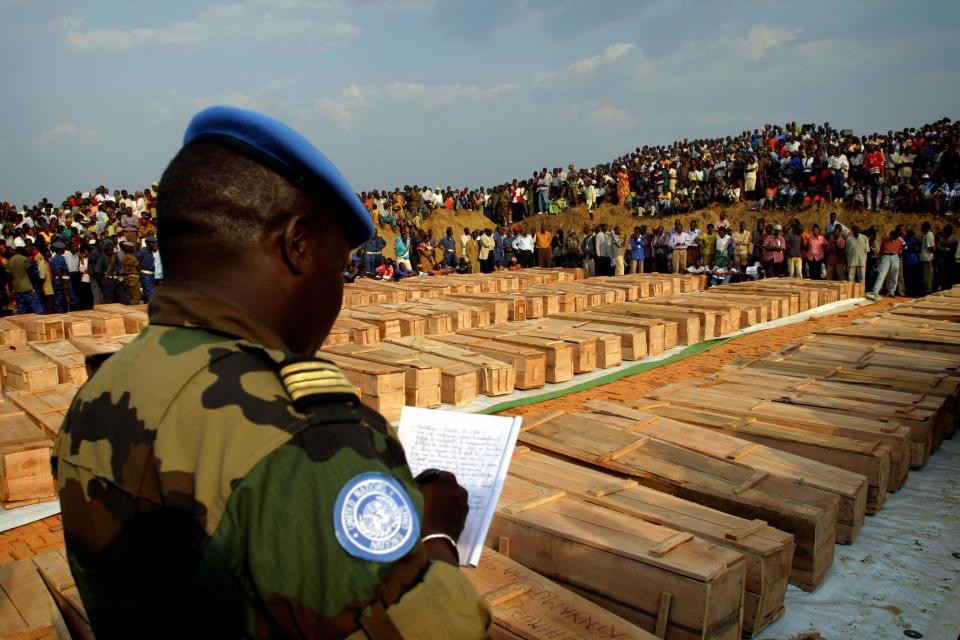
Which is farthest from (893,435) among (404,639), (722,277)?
(722,277)

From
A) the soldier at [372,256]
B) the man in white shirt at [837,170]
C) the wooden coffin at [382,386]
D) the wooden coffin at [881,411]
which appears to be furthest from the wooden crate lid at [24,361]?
the man in white shirt at [837,170]

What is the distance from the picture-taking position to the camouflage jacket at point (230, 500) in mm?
1038

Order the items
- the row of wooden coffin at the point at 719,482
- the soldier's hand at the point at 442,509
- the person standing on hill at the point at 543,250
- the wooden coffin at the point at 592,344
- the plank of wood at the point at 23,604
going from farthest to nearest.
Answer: the person standing on hill at the point at 543,250 < the wooden coffin at the point at 592,344 < the row of wooden coffin at the point at 719,482 < the plank of wood at the point at 23,604 < the soldier's hand at the point at 442,509

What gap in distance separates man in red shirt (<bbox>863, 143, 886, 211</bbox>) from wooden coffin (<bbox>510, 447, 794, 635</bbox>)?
2019cm

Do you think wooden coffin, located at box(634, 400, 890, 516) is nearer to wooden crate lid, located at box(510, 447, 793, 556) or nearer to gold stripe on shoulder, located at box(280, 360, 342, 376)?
wooden crate lid, located at box(510, 447, 793, 556)

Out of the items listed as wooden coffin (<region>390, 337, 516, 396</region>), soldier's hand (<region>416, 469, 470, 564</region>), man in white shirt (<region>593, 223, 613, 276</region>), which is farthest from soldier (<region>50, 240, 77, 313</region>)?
soldier's hand (<region>416, 469, 470, 564</region>)

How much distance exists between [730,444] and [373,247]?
15139 millimetres

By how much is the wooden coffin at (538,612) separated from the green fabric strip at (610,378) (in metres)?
3.99

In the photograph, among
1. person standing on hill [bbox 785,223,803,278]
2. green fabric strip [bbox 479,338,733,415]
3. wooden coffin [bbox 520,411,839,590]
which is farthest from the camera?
person standing on hill [bbox 785,223,803,278]

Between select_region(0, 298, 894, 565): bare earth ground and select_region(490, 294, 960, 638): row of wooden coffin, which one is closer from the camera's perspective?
select_region(490, 294, 960, 638): row of wooden coffin

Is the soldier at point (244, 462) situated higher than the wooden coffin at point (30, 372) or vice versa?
the soldier at point (244, 462)

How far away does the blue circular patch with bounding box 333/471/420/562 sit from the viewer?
1.04 m

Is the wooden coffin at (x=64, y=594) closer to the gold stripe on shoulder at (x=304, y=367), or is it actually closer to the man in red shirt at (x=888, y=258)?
the gold stripe on shoulder at (x=304, y=367)

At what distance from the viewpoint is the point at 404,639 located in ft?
3.57
